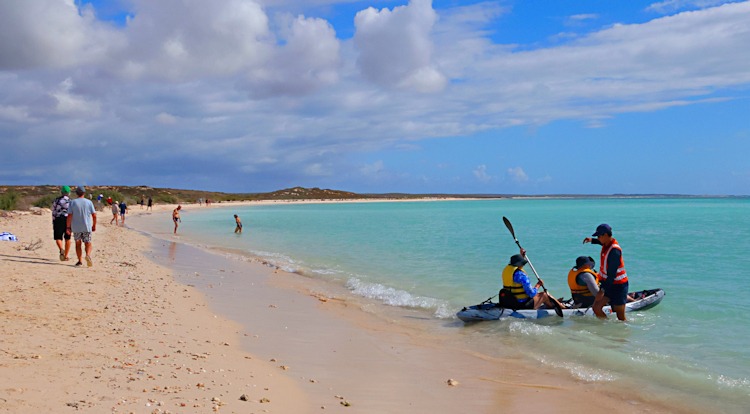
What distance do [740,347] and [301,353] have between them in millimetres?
6701

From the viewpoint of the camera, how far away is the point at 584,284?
1061 centimetres

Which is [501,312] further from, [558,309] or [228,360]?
[228,360]

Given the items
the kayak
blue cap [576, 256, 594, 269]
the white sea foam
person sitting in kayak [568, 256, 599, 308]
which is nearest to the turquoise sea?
the white sea foam

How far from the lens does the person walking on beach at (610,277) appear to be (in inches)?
372

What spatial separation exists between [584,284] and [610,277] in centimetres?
92

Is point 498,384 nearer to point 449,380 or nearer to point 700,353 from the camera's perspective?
point 449,380

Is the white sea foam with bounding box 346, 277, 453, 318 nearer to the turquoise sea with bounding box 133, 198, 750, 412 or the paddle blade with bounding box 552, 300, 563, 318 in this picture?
the turquoise sea with bounding box 133, 198, 750, 412

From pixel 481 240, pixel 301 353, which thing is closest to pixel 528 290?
pixel 301 353

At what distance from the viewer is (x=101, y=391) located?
4.85 m

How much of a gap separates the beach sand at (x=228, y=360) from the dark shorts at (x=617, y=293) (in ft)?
8.58

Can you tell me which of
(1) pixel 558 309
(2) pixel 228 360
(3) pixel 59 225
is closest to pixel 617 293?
(1) pixel 558 309

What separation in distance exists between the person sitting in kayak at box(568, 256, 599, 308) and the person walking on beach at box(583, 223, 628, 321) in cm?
41

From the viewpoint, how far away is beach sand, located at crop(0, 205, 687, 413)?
5.04 metres

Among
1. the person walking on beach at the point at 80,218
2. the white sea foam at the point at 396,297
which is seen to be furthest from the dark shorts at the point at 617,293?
the person walking on beach at the point at 80,218
